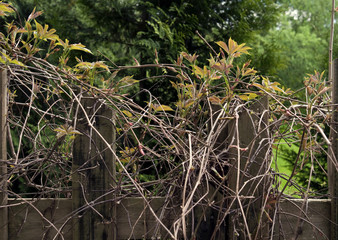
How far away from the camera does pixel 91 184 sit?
5.08 ft

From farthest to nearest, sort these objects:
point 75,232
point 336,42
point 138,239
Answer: point 336,42 → point 138,239 → point 75,232

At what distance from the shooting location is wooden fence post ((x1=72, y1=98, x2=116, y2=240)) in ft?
5.03

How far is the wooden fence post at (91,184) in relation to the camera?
153 cm

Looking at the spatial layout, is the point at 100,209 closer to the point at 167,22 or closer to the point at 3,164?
the point at 3,164

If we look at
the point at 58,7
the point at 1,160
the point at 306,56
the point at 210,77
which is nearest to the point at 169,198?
the point at 210,77

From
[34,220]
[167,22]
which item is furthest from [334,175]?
[167,22]

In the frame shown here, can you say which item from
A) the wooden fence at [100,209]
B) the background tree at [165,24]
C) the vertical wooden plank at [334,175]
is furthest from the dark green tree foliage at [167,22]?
the wooden fence at [100,209]

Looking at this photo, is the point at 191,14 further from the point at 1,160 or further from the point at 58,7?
the point at 1,160

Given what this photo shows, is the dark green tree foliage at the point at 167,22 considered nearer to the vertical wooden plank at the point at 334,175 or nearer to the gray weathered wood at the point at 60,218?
the vertical wooden plank at the point at 334,175

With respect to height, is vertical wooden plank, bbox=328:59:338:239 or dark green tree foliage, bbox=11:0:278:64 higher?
dark green tree foliage, bbox=11:0:278:64

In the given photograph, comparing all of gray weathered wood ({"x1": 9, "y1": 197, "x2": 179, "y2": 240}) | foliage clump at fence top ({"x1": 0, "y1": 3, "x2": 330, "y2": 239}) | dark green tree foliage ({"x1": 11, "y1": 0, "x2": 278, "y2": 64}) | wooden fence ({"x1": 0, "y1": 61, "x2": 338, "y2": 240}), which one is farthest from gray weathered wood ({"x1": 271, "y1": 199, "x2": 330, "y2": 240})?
dark green tree foliage ({"x1": 11, "y1": 0, "x2": 278, "y2": 64})

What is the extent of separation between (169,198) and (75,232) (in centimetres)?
43

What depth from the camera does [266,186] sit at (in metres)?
1.47

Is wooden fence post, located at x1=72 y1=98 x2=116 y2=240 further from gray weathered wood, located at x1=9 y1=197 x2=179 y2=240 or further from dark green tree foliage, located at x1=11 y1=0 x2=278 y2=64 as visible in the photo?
dark green tree foliage, located at x1=11 y1=0 x2=278 y2=64
